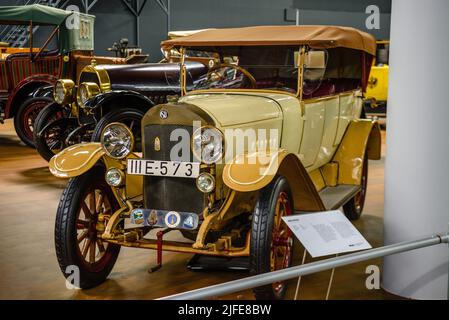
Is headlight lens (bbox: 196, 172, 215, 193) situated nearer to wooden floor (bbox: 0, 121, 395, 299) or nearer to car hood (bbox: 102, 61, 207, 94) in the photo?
wooden floor (bbox: 0, 121, 395, 299)

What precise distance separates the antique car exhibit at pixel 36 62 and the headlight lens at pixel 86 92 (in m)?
1.76

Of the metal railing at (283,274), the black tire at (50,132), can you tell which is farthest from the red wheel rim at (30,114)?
the metal railing at (283,274)

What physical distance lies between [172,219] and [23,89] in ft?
19.5

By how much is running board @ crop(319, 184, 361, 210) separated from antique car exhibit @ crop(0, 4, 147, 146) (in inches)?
190

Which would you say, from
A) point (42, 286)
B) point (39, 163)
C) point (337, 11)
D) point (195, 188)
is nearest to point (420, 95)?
point (195, 188)

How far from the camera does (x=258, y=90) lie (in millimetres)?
3764

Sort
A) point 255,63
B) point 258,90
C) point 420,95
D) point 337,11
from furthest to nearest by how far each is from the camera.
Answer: point 337,11 → point 255,63 → point 258,90 → point 420,95

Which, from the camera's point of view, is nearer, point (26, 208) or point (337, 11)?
point (26, 208)

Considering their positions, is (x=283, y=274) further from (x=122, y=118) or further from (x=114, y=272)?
(x=122, y=118)

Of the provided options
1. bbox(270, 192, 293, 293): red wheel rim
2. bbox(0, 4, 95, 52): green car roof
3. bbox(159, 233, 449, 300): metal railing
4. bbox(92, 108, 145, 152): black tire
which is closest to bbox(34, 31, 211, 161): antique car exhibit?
bbox(92, 108, 145, 152): black tire

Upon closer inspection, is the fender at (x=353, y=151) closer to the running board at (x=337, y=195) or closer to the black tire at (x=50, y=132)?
the running board at (x=337, y=195)

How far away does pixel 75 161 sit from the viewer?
323cm
